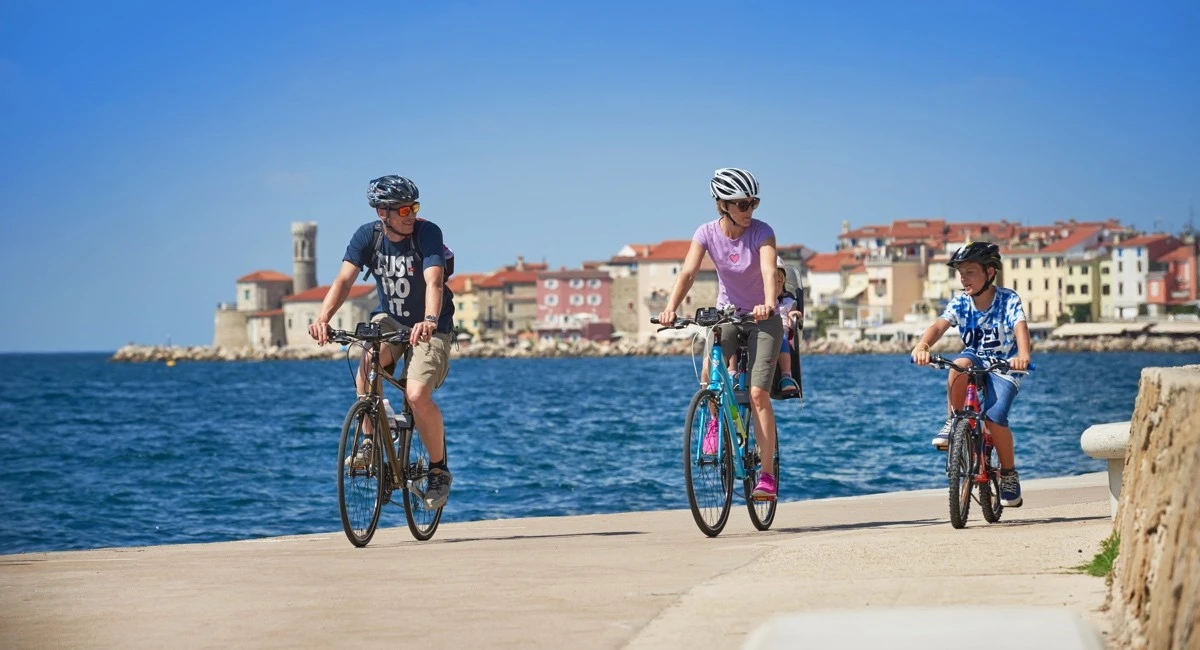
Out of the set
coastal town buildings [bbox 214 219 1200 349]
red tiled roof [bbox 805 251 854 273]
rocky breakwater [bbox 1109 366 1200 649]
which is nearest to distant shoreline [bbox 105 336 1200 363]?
coastal town buildings [bbox 214 219 1200 349]

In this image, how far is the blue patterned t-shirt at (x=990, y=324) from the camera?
26.9 feet

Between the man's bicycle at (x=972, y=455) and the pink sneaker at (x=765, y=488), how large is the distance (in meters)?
0.92

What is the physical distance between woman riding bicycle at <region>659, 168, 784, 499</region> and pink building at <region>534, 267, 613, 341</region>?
16724 centimetres

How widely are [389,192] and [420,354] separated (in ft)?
2.66

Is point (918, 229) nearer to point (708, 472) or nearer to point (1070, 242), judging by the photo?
point (1070, 242)

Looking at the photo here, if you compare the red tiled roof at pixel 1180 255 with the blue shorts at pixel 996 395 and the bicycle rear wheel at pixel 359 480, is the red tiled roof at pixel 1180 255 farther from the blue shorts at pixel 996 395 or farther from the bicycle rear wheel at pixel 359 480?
the bicycle rear wheel at pixel 359 480

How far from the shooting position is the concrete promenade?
4977 millimetres

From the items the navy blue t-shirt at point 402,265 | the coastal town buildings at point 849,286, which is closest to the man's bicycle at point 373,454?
the navy blue t-shirt at point 402,265

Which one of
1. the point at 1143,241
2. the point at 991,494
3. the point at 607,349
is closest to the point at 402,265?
the point at 991,494

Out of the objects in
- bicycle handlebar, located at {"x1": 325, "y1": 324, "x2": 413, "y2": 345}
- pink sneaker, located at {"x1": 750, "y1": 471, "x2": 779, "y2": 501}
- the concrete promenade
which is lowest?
the concrete promenade

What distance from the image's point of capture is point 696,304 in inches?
6624

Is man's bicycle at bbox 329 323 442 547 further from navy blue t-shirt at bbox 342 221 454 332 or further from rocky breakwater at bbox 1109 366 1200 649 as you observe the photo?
rocky breakwater at bbox 1109 366 1200 649

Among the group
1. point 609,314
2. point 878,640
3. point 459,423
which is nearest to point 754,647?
point 878,640

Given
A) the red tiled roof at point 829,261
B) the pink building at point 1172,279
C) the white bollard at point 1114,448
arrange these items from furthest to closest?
1. the red tiled roof at point 829,261
2. the pink building at point 1172,279
3. the white bollard at point 1114,448
